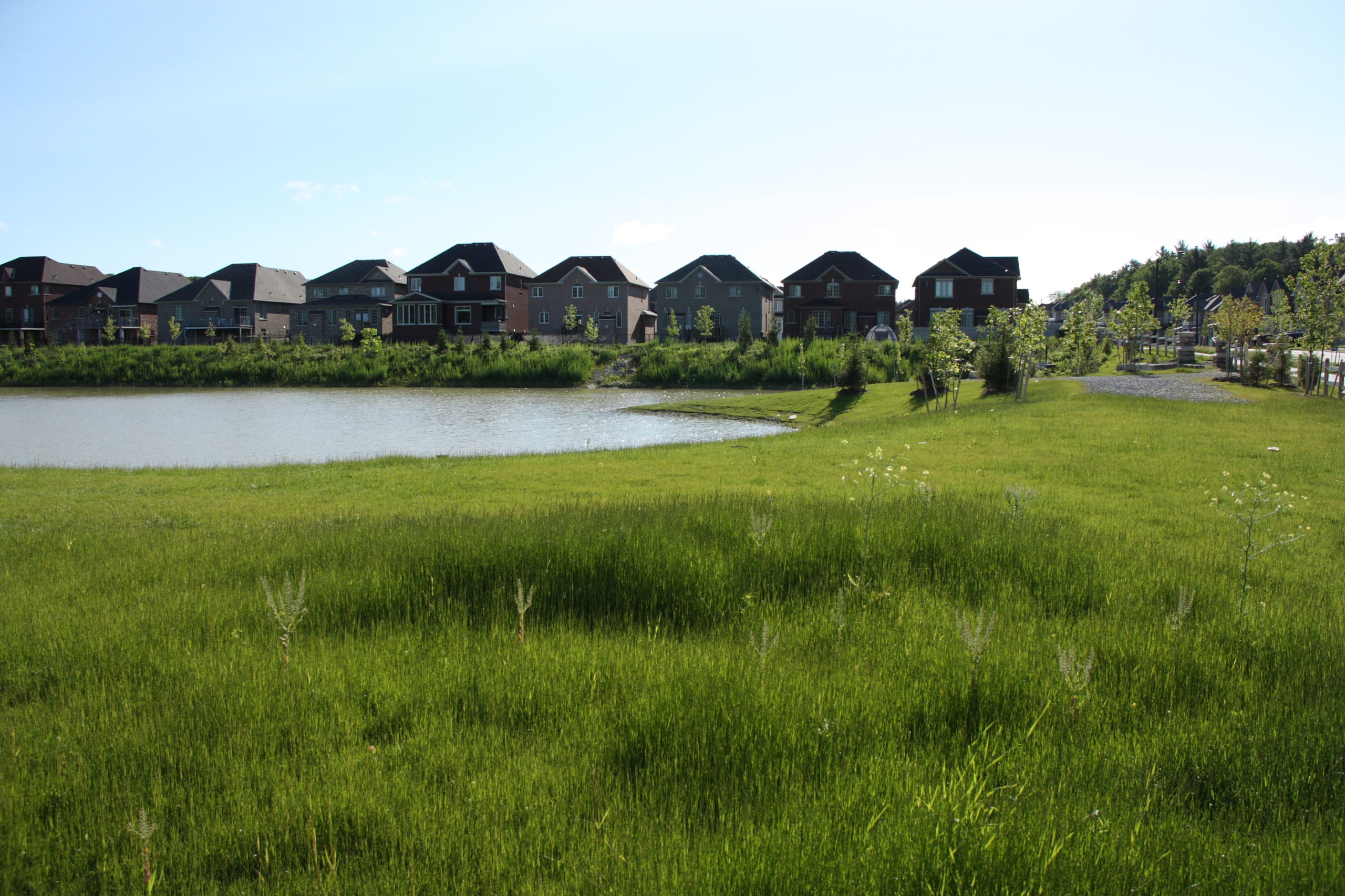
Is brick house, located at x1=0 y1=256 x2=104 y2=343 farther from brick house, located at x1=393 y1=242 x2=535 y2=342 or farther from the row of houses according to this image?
brick house, located at x1=393 y1=242 x2=535 y2=342

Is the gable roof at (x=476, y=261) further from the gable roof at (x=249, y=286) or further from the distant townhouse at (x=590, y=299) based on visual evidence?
the gable roof at (x=249, y=286)

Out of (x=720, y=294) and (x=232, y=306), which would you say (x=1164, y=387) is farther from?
(x=232, y=306)

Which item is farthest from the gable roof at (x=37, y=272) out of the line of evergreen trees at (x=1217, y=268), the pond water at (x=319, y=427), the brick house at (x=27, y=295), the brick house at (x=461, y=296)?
the line of evergreen trees at (x=1217, y=268)

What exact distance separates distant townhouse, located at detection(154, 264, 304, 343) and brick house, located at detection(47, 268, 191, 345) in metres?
1.81

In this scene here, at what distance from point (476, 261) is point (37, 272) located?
59750 millimetres

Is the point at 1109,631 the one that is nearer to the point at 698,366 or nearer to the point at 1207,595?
the point at 1207,595

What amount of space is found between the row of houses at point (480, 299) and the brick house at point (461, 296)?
13cm

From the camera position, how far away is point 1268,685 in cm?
474

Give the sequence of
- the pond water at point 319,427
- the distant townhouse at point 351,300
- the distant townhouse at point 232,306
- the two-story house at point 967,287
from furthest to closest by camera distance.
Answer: the distant townhouse at point 232,306
the distant townhouse at point 351,300
the two-story house at point 967,287
the pond water at point 319,427

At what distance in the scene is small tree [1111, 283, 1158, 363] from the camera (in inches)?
1705

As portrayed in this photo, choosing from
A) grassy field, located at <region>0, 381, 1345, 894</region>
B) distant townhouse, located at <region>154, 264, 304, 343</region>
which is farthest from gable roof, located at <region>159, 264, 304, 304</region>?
grassy field, located at <region>0, 381, 1345, 894</region>

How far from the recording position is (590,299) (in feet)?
281

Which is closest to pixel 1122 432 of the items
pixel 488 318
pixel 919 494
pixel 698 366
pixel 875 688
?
pixel 919 494

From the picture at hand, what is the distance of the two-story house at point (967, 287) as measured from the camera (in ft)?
245
